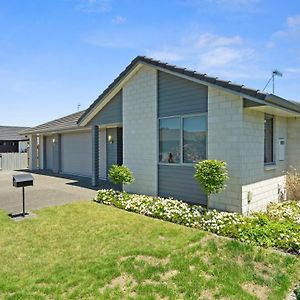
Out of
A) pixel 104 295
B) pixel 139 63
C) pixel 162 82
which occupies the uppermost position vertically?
pixel 139 63

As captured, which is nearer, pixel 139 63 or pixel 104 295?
pixel 104 295

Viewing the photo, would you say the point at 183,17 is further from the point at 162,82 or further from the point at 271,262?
the point at 271,262

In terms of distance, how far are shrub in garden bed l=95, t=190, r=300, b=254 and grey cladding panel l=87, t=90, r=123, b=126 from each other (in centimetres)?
389

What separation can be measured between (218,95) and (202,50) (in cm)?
369

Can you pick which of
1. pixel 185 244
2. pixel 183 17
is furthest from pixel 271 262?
pixel 183 17

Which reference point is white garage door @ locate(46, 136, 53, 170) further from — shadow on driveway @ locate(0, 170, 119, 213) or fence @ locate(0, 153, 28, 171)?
shadow on driveway @ locate(0, 170, 119, 213)

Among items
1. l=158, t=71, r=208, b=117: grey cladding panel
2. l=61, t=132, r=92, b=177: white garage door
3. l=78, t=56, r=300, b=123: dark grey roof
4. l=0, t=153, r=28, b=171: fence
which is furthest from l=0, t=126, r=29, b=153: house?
l=158, t=71, r=208, b=117: grey cladding panel

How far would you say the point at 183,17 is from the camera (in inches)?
360

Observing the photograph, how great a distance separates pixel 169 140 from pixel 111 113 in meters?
3.88

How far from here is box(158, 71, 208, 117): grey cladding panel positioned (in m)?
8.43

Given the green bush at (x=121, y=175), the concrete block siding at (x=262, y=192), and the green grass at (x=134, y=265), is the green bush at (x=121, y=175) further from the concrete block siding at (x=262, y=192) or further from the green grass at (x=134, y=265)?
the concrete block siding at (x=262, y=192)

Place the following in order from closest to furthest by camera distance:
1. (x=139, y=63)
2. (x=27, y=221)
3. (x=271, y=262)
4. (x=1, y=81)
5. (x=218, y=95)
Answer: (x=271, y=262) < (x=27, y=221) < (x=218, y=95) < (x=139, y=63) < (x=1, y=81)

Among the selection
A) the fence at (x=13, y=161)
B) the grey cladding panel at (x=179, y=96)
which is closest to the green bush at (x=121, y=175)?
the grey cladding panel at (x=179, y=96)

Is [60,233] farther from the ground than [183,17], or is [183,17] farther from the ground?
[183,17]
